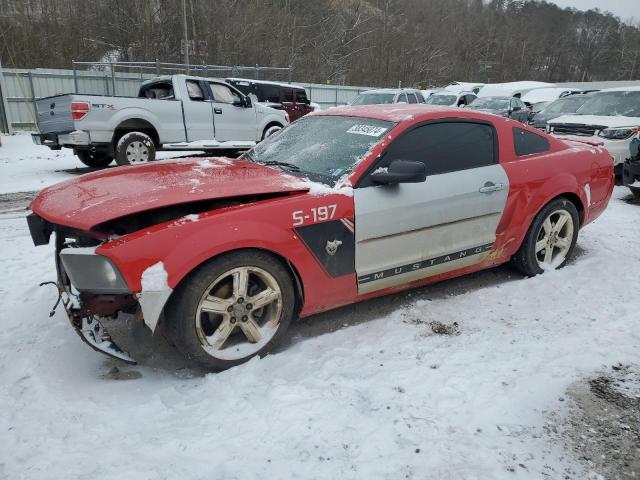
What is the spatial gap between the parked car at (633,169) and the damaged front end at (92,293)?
729cm

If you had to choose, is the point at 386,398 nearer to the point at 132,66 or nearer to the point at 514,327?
the point at 514,327

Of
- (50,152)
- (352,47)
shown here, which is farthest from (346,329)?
(352,47)

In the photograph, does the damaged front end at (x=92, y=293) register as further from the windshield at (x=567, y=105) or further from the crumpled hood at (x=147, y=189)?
the windshield at (x=567, y=105)

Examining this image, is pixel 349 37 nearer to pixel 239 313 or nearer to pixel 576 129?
pixel 576 129

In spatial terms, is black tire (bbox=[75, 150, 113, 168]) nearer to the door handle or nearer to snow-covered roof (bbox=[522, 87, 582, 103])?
the door handle

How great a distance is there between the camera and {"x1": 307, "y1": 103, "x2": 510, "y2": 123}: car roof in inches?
141

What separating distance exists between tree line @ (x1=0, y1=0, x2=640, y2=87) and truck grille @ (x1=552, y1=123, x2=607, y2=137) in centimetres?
2761

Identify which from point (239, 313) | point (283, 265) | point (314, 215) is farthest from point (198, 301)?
point (314, 215)

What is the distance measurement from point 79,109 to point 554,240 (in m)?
8.11

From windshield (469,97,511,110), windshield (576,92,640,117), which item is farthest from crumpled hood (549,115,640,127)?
windshield (469,97,511,110)

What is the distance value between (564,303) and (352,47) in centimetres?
4774

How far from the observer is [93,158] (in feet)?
32.8

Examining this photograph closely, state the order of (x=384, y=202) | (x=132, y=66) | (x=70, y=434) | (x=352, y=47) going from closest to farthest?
(x=70, y=434), (x=384, y=202), (x=132, y=66), (x=352, y=47)

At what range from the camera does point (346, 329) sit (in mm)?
3361
